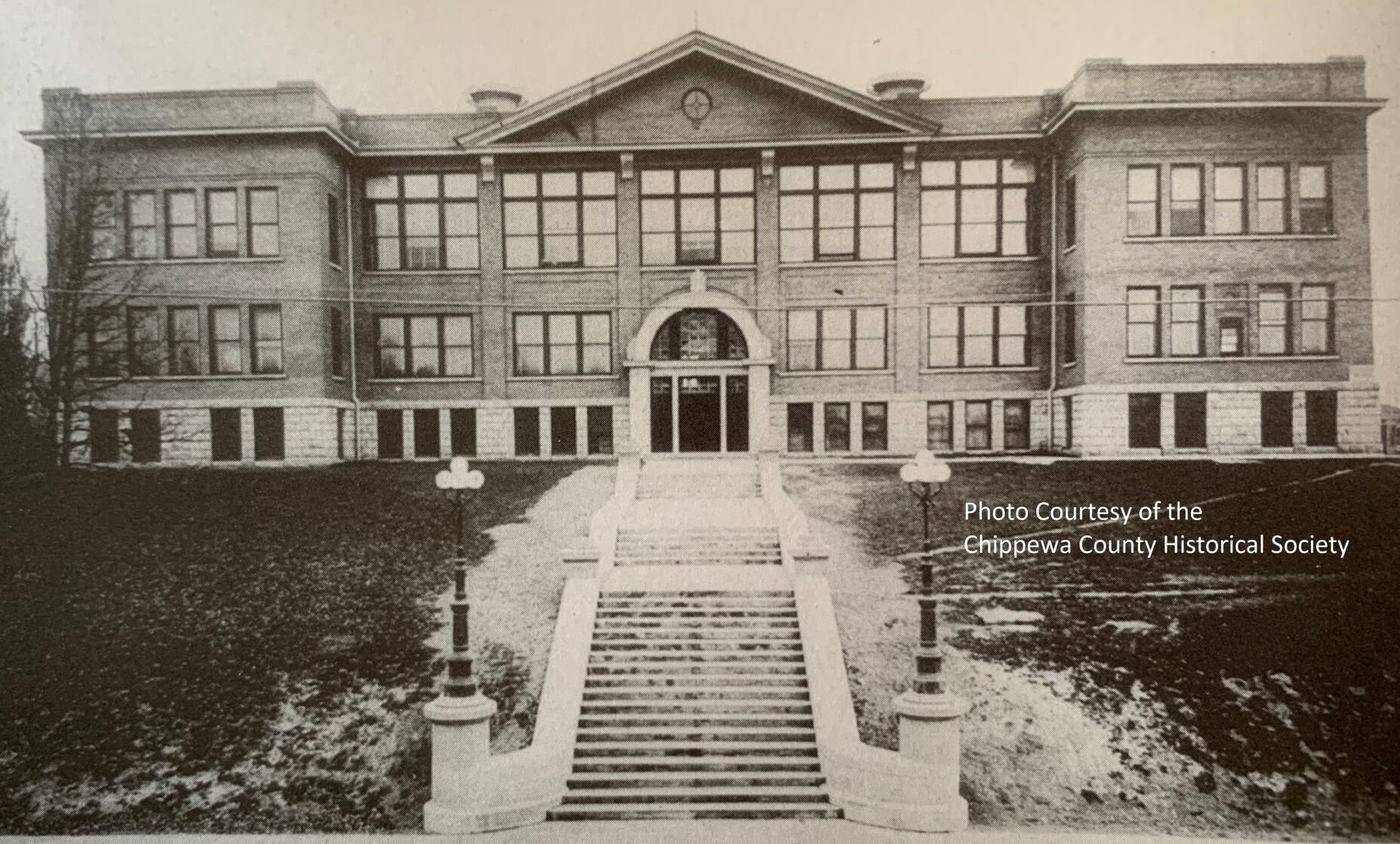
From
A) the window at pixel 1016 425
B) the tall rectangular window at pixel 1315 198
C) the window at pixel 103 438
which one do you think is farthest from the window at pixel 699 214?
the window at pixel 103 438

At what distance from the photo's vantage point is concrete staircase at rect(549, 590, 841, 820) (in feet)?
29.9

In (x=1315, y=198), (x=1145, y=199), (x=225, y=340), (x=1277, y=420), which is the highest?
(x=1145, y=199)

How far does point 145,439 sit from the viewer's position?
415 inches

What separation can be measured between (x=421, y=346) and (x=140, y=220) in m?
3.56

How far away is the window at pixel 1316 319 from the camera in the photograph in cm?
968

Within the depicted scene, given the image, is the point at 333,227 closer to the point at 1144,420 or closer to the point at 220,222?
the point at 220,222

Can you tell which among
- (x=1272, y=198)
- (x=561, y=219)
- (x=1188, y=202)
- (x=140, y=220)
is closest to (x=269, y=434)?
(x=140, y=220)

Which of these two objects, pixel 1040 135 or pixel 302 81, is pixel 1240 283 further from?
pixel 302 81

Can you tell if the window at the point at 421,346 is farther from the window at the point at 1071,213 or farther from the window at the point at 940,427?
the window at the point at 1071,213

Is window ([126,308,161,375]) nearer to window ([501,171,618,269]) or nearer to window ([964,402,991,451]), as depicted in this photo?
window ([501,171,618,269])

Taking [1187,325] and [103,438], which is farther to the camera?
[1187,325]

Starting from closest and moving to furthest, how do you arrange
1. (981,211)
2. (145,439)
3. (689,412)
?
(145,439), (981,211), (689,412)

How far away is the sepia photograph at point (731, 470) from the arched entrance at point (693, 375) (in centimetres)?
54

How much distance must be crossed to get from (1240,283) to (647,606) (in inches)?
299
